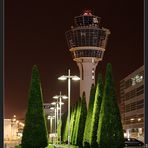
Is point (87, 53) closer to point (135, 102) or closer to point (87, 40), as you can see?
point (87, 40)

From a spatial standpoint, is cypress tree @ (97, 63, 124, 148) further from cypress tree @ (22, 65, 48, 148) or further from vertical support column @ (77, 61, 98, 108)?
vertical support column @ (77, 61, 98, 108)

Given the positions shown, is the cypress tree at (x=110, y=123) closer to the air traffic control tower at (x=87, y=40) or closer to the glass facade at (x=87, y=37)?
the air traffic control tower at (x=87, y=40)

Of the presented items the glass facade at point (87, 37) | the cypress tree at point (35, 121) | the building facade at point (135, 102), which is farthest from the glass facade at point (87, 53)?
the cypress tree at point (35, 121)

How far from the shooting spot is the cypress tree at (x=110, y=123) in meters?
37.1

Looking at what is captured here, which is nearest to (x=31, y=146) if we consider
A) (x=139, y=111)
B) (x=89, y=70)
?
(x=89, y=70)

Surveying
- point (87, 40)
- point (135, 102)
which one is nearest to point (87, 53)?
point (87, 40)

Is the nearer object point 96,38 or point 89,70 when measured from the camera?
point 89,70

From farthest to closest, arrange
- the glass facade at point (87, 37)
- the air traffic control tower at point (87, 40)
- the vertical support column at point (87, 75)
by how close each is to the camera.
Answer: the glass facade at point (87, 37) < the air traffic control tower at point (87, 40) < the vertical support column at point (87, 75)

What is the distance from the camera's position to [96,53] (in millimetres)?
165375

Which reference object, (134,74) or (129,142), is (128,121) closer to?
(134,74)

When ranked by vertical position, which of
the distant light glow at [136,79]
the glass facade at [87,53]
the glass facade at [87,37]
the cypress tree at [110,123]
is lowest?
the cypress tree at [110,123]

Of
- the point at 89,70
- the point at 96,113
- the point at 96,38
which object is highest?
the point at 96,38

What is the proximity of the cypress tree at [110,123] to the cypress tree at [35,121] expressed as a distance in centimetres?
738

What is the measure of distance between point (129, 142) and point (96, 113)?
33.8 metres
